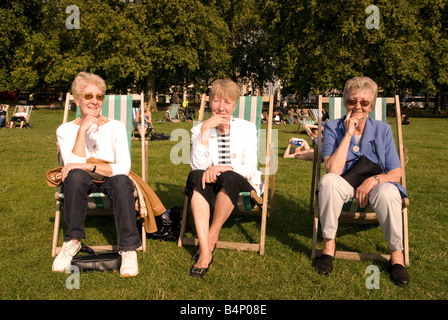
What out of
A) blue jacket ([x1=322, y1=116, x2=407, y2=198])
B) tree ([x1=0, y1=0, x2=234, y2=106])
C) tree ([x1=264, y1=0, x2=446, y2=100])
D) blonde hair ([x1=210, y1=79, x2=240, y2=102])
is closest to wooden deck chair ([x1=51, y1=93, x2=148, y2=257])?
blonde hair ([x1=210, y1=79, x2=240, y2=102])

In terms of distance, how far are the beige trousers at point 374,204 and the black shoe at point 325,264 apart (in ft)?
0.50

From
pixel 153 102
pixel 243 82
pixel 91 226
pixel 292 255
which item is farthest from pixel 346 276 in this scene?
pixel 243 82

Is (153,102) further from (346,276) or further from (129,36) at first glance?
(346,276)

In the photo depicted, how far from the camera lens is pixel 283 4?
73.2 feet

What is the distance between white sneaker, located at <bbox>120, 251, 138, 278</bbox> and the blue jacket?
1688 mm

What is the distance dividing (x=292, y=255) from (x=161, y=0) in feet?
71.4

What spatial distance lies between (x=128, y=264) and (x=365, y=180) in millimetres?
1853

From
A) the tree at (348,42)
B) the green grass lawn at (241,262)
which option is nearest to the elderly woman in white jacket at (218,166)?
the green grass lawn at (241,262)

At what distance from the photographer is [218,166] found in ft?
9.74

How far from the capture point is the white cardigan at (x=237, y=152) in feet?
10.4

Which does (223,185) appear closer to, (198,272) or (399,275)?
(198,272)

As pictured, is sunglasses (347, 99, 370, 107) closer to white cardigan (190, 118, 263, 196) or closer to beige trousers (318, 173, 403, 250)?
beige trousers (318, 173, 403, 250)

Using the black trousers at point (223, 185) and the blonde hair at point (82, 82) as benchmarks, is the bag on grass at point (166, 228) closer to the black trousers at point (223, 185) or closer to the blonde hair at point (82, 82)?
the black trousers at point (223, 185)

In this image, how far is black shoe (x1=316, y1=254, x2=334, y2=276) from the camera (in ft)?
9.16
